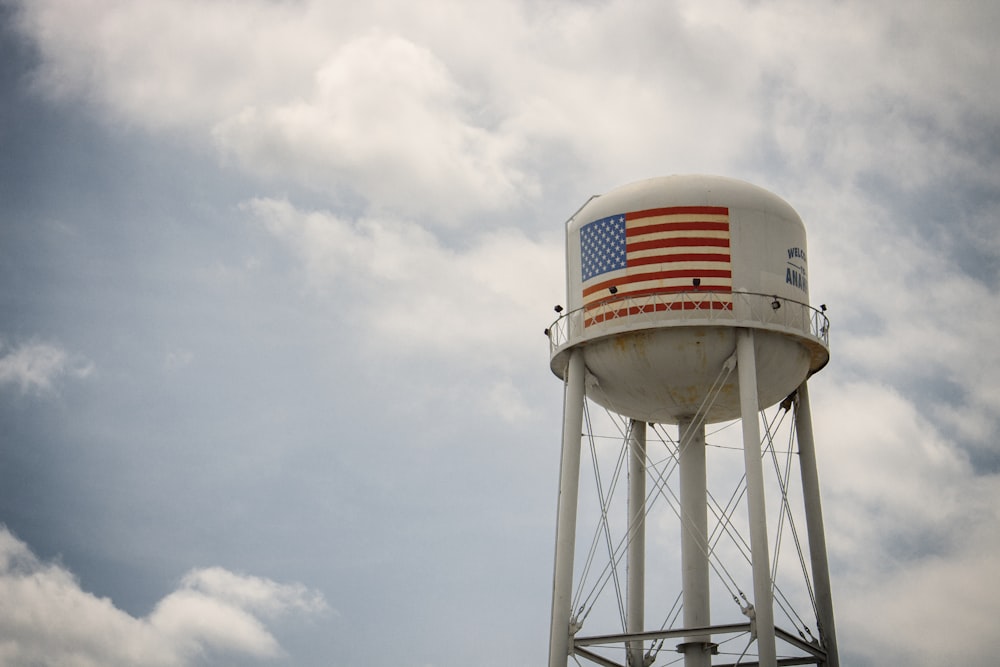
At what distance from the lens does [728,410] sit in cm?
3036

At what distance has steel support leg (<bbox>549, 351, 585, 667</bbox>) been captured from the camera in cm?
2800

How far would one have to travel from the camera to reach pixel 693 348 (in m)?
28.2

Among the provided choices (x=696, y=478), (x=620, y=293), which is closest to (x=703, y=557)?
(x=696, y=478)

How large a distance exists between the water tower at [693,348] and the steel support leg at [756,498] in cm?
3

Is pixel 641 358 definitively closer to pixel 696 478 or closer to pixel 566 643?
pixel 696 478

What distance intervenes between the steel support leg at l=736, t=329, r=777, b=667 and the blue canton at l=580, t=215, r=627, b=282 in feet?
9.99

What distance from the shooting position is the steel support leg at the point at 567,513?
2800cm

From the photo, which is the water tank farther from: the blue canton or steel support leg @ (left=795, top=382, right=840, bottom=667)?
steel support leg @ (left=795, top=382, right=840, bottom=667)

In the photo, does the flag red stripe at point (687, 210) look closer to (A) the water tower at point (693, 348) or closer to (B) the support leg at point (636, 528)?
(A) the water tower at point (693, 348)

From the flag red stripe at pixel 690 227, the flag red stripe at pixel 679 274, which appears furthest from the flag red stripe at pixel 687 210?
the flag red stripe at pixel 679 274

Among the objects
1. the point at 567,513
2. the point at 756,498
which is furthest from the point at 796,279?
the point at 567,513

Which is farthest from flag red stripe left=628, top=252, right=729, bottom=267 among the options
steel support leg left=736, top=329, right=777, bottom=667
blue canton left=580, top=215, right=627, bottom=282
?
steel support leg left=736, top=329, right=777, bottom=667

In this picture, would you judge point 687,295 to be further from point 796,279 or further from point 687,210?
point 796,279

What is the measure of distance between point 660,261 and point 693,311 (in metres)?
1.32
